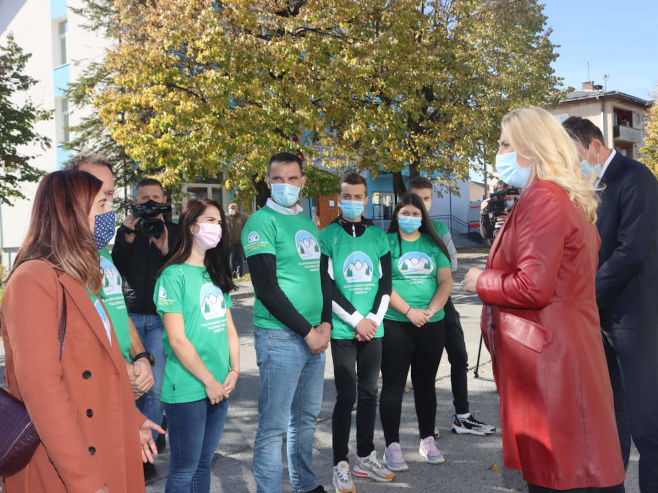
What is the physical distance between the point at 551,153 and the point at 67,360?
6.54ft

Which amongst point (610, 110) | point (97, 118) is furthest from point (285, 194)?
point (610, 110)

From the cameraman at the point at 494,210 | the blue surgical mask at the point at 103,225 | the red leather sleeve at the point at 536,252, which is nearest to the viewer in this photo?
the red leather sleeve at the point at 536,252

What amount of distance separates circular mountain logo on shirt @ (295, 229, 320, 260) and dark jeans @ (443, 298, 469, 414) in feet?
6.48

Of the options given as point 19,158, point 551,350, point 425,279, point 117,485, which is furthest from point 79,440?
point 19,158

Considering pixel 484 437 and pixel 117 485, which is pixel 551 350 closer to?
pixel 117 485

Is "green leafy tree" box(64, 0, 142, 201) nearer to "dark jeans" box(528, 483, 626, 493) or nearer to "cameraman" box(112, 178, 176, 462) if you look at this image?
"cameraman" box(112, 178, 176, 462)

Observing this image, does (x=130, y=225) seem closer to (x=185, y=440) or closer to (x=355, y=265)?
(x=355, y=265)

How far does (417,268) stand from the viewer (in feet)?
15.7

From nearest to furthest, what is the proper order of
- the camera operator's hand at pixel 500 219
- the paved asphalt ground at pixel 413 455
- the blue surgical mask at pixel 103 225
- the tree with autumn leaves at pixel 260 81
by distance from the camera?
the blue surgical mask at pixel 103 225, the paved asphalt ground at pixel 413 455, the camera operator's hand at pixel 500 219, the tree with autumn leaves at pixel 260 81

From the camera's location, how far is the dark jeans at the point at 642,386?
330cm

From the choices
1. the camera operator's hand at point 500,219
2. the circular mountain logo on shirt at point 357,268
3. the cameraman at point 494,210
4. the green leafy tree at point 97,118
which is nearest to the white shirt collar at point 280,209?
the circular mountain logo on shirt at point 357,268

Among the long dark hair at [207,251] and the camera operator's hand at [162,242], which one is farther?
the camera operator's hand at [162,242]

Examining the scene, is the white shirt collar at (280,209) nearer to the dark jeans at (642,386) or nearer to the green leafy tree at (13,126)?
the dark jeans at (642,386)

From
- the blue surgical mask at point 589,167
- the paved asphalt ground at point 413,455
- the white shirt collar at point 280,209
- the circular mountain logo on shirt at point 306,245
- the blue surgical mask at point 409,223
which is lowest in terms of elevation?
the paved asphalt ground at point 413,455
